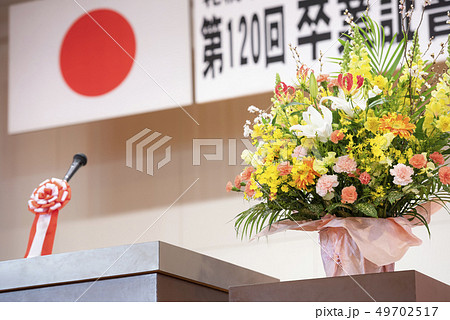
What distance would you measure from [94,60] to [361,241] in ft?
5.58

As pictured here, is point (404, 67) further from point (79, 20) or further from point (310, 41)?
point (79, 20)

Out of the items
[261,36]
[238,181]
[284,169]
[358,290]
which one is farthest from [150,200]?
[358,290]

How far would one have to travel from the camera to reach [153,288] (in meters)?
1.00

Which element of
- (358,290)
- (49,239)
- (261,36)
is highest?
(261,36)

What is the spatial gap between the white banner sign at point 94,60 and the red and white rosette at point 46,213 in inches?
27.9

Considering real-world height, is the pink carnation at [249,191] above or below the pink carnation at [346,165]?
below

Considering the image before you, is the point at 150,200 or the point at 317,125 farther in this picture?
the point at 150,200

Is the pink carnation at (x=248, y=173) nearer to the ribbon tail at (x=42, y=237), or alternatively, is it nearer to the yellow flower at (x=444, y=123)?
the yellow flower at (x=444, y=123)

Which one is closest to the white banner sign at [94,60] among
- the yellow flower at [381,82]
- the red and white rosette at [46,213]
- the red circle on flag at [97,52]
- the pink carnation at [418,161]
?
the red circle on flag at [97,52]

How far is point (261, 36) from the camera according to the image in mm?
2141

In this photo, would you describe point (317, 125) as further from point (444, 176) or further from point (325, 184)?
point (444, 176)

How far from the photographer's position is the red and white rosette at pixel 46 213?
1.61 m

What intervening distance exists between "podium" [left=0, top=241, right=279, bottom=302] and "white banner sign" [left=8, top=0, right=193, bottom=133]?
3.93 ft

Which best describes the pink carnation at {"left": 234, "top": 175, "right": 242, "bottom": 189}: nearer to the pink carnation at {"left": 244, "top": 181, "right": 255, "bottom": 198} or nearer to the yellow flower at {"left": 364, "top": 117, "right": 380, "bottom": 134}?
the pink carnation at {"left": 244, "top": 181, "right": 255, "bottom": 198}
